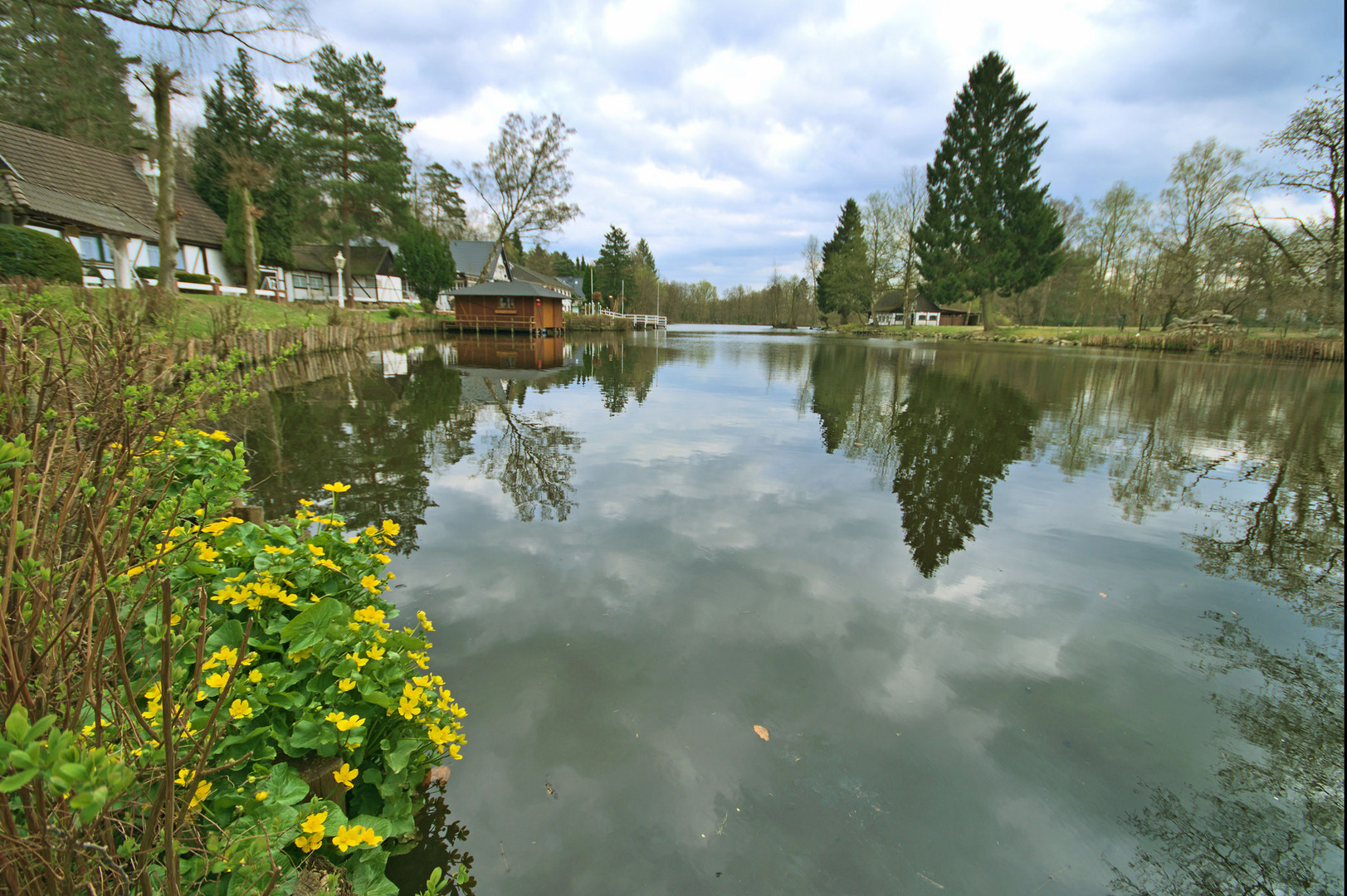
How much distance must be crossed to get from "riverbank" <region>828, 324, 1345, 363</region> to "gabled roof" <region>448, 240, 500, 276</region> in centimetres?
3594

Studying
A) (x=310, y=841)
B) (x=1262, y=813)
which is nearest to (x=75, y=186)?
(x=310, y=841)

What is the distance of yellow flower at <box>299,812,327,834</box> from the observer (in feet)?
5.59

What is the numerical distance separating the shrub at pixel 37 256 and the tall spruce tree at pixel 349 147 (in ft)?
71.0

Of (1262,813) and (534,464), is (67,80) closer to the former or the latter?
(534,464)

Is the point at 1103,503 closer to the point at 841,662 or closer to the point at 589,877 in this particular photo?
the point at 841,662

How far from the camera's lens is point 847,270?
5897cm

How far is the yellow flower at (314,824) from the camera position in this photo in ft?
5.59

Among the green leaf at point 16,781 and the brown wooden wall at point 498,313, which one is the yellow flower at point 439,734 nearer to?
the green leaf at point 16,781

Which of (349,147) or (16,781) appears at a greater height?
(349,147)

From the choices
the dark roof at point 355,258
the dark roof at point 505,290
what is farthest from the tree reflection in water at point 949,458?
the dark roof at point 355,258

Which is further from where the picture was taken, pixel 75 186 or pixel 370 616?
pixel 75 186

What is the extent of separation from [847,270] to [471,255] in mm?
37116

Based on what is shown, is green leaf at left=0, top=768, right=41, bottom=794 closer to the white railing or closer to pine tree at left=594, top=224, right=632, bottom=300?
the white railing

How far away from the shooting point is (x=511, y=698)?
322 centimetres
